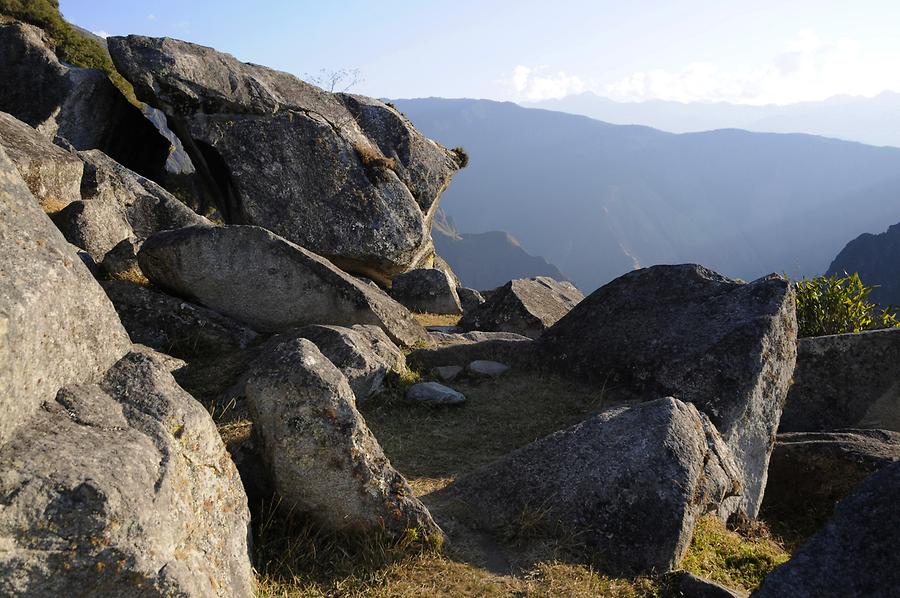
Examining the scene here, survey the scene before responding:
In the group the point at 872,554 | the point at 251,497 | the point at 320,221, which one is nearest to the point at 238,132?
the point at 320,221

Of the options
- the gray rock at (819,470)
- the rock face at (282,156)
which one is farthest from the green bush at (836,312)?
the rock face at (282,156)

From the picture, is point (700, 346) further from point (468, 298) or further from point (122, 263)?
point (468, 298)

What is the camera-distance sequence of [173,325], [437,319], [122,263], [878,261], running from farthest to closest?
1. [878,261]
2. [437,319]
3. [122,263]
4. [173,325]

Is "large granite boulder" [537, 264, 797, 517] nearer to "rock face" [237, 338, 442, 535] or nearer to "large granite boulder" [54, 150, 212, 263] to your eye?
"rock face" [237, 338, 442, 535]

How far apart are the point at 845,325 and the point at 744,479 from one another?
9.95 m

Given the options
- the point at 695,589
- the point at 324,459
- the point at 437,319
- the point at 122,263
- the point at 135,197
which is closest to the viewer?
the point at 695,589

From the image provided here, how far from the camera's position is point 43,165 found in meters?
16.1

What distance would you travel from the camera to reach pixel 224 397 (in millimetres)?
10203

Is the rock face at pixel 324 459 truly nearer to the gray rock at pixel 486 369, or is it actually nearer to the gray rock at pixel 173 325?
the gray rock at pixel 173 325

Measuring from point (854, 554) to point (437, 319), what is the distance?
18.0m

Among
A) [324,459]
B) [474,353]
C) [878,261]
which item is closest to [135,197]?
[474,353]

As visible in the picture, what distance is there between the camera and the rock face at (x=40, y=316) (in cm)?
466

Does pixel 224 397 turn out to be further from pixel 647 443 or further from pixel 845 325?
pixel 845 325

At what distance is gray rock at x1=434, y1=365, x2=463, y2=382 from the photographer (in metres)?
13.2
